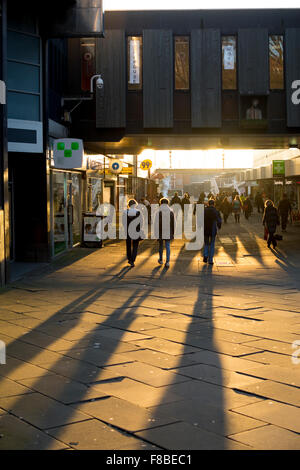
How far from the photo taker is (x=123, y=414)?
544 cm

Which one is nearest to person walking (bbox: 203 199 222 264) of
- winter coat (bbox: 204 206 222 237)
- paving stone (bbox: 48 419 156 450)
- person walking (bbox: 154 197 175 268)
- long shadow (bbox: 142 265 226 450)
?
winter coat (bbox: 204 206 222 237)

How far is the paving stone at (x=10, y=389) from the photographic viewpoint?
608 cm

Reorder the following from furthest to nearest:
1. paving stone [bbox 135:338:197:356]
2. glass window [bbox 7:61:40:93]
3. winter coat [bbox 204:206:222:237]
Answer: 1. winter coat [bbox 204:206:222:237]
2. glass window [bbox 7:61:40:93]
3. paving stone [bbox 135:338:197:356]

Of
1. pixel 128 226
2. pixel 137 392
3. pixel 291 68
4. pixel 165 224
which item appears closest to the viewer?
pixel 137 392

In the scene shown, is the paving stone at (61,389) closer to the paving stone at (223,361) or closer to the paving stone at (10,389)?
the paving stone at (10,389)

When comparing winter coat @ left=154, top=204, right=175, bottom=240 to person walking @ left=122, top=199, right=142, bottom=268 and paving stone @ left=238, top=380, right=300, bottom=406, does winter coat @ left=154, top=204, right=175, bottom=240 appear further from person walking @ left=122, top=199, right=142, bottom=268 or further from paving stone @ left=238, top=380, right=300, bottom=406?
paving stone @ left=238, top=380, right=300, bottom=406

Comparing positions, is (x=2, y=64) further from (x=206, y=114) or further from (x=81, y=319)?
(x=206, y=114)

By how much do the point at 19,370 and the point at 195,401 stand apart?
2.00m

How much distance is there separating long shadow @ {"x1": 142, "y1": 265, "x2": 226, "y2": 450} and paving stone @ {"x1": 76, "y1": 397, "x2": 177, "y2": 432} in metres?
0.09

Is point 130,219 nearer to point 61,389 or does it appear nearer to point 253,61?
point 253,61

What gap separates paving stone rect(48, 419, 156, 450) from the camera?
4688mm

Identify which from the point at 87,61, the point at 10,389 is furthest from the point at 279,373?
the point at 87,61

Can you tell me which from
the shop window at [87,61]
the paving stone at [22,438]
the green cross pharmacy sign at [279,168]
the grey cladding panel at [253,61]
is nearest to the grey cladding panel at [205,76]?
the grey cladding panel at [253,61]
